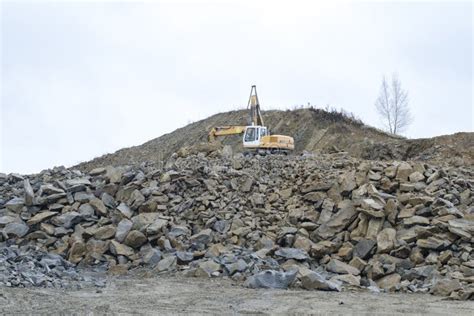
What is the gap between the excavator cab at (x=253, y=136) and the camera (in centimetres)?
2047

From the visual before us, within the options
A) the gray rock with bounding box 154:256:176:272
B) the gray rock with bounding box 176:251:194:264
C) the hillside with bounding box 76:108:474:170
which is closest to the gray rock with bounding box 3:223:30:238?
the gray rock with bounding box 154:256:176:272

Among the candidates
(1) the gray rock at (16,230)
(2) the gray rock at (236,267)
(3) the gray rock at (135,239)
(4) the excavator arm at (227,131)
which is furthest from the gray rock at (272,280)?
(4) the excavator arm at (227,131)

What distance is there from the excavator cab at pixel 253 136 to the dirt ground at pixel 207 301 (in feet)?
38.4

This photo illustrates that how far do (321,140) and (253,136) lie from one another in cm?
1060

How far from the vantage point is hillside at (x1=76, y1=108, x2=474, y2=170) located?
22.1 m

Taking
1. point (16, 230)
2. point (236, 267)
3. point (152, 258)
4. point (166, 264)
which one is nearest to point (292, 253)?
point (236, 267)

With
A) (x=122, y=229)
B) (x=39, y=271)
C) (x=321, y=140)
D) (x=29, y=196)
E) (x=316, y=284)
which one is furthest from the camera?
(x=321, y=140)

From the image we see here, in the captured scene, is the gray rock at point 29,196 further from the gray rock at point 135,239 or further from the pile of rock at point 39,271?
the gray rock at point 135,239

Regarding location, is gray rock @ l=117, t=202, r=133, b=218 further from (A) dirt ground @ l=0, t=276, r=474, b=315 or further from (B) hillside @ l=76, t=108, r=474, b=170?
(B) hillside @ l=76, t=108, r=474, b=170

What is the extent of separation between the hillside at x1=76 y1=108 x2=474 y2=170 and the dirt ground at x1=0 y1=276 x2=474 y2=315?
29.9 feet

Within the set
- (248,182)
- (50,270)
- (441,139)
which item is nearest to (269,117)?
(441,139)

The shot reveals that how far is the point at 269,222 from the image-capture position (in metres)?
11.5

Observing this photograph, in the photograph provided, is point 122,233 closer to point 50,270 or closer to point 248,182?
point 50,270

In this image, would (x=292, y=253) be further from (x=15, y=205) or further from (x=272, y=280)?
(x=15, y=205)
